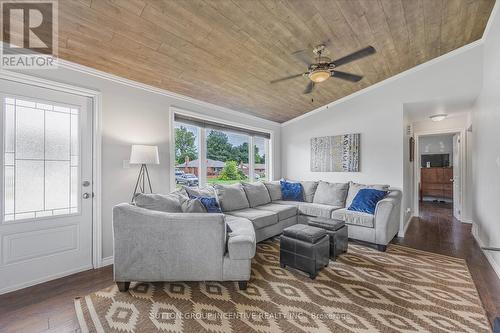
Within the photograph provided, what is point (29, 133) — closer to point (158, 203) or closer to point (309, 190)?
point (158, 203)

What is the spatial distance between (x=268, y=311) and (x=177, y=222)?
3.70 ft

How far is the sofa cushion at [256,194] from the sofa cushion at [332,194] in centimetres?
100

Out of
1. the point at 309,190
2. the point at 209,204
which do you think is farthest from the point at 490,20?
the point at 209,204

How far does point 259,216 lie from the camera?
3535 millimetres

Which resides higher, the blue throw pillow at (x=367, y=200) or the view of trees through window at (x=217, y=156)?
the view of trees through window at (x=217, y=156)

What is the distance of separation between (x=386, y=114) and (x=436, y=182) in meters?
→ 5.42

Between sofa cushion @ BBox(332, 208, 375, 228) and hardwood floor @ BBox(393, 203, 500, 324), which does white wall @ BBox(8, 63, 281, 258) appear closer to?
sofa cushion @ BBox(332, 208, 375, 228)

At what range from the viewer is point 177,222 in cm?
222

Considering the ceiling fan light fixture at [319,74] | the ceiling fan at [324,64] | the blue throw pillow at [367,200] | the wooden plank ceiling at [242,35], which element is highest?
the wooden plank ceiling at [242,35]

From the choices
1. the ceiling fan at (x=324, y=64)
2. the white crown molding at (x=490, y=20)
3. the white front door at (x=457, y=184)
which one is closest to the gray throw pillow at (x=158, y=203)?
the ceiling fan at (x=324, y=64)

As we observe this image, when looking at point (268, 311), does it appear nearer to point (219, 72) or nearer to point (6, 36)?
point (219, 72)

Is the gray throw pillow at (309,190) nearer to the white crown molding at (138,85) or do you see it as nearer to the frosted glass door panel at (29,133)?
the white crown molding at (138,85)

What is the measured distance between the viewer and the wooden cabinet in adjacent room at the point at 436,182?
7.58 meters

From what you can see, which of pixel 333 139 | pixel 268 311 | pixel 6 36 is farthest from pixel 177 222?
pixel 333 139
